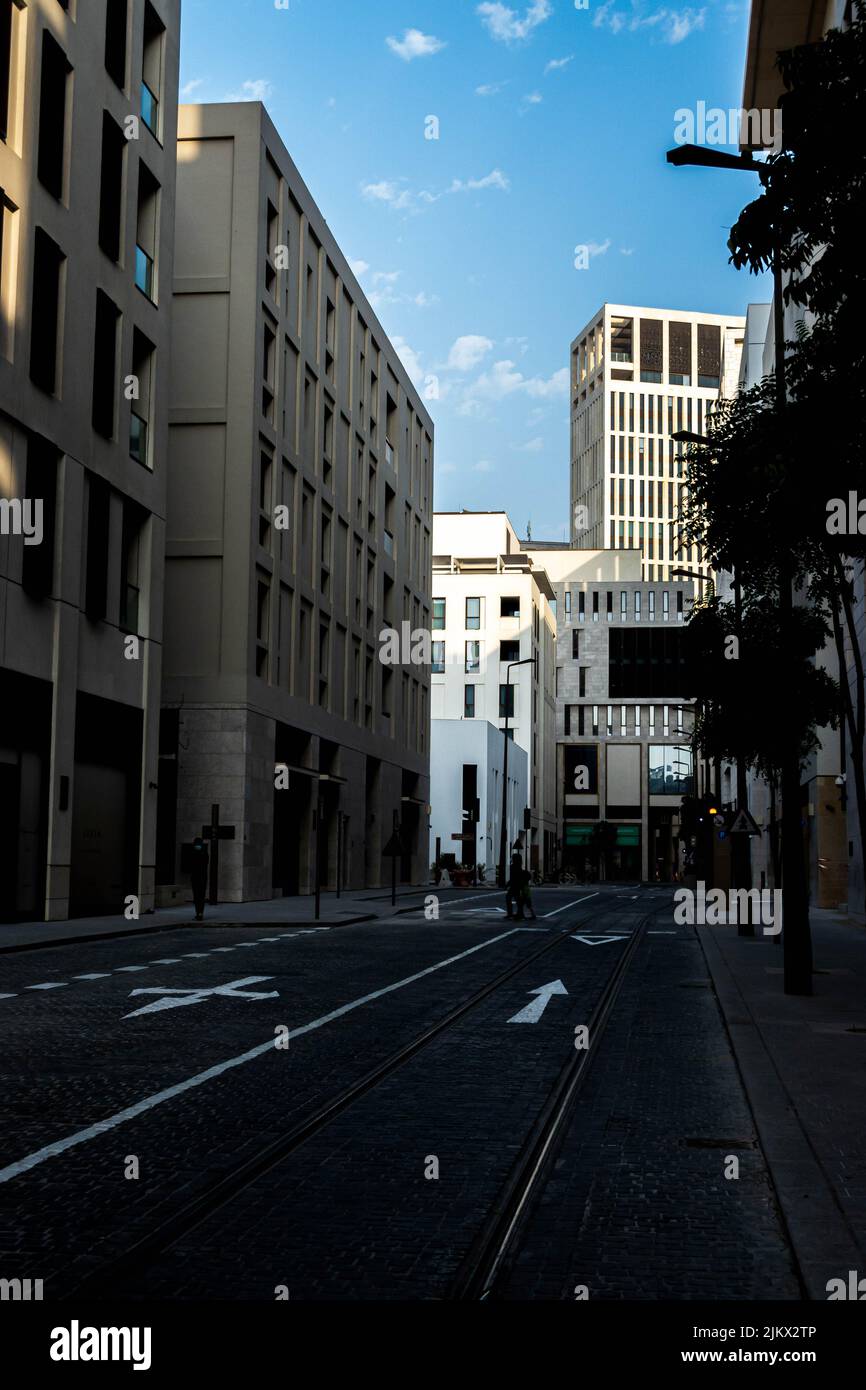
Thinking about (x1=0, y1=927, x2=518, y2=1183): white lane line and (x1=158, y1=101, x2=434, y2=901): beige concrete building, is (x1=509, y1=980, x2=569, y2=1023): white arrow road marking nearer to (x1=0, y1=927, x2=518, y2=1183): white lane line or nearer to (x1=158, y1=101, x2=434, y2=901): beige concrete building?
(x1=0, y1=927, x2=518, y2=1183): white lane line

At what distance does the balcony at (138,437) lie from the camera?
30344 millimetres

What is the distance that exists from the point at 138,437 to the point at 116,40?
8343 millimetres

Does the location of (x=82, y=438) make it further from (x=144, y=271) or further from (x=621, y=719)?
(x=621, y=719)

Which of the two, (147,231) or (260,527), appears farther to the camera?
(260,527)

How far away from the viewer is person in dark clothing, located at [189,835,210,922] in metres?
28.1

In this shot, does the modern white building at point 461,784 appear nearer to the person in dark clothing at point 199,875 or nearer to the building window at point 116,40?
the person in dark clothing at point 199,875

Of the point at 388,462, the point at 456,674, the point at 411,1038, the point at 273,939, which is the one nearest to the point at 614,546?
the point at 456,674

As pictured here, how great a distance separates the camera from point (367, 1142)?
754cm

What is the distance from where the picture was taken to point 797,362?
49.7ft

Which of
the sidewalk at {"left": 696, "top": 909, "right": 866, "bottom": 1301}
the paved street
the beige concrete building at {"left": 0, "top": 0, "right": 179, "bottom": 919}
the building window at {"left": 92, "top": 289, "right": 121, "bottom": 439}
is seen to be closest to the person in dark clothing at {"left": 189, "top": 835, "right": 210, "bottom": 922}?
the beige concrete building at {"left": 0, "top": 0, "right": 179, "bottom": 919}

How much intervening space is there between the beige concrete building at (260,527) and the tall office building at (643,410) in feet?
382

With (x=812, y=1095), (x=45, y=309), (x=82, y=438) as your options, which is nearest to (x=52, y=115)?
(x=45, y=309)

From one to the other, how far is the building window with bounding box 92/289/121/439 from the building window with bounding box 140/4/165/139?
5.60 m
